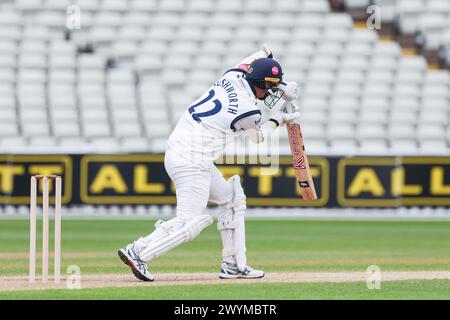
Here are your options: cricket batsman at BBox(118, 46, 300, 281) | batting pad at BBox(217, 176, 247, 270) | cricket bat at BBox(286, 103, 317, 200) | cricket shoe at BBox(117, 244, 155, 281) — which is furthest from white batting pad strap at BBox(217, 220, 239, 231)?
cricket shoe at BBox(117, 244, 155, 281)

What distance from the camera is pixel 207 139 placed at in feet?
36.6

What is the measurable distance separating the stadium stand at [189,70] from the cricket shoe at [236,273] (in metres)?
11.3

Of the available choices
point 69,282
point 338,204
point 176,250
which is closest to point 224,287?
point 69,282

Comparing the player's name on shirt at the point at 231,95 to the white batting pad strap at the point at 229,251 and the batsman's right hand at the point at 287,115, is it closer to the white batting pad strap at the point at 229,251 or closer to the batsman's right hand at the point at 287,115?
the batsman's right hand at the point at 287,115

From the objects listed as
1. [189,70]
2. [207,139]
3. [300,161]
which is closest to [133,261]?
[207,139]

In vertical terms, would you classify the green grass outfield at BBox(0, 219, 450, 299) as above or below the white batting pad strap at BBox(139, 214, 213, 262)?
below

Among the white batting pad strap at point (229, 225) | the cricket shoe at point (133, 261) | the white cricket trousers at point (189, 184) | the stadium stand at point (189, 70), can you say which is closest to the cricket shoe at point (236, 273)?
the white batting pad strap at point (229, 225)

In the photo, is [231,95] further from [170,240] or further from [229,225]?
[170,240]

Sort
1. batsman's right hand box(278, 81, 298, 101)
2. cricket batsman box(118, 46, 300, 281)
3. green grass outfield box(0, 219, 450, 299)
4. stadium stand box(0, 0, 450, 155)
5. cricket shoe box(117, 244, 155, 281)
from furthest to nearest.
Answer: stadium stand box(0, 0, 450, 155) → batsman's right hand box(278, 81, 298, 101) → cricket batsman box(118, 46, 300, 281) → cricket shoe box(117, 244, 155, 281) → green grass outfield box(0, 219, 450, 299)

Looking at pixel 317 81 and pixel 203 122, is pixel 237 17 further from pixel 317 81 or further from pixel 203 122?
pixel 203 122

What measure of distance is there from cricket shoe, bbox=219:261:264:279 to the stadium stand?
1125cm

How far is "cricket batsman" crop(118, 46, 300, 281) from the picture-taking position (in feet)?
35.8

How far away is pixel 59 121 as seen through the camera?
81.9ft

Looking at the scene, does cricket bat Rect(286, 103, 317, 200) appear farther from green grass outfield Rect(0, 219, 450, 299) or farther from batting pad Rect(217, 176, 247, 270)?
green grass outfield Rect(0, 219, 450, 299)
